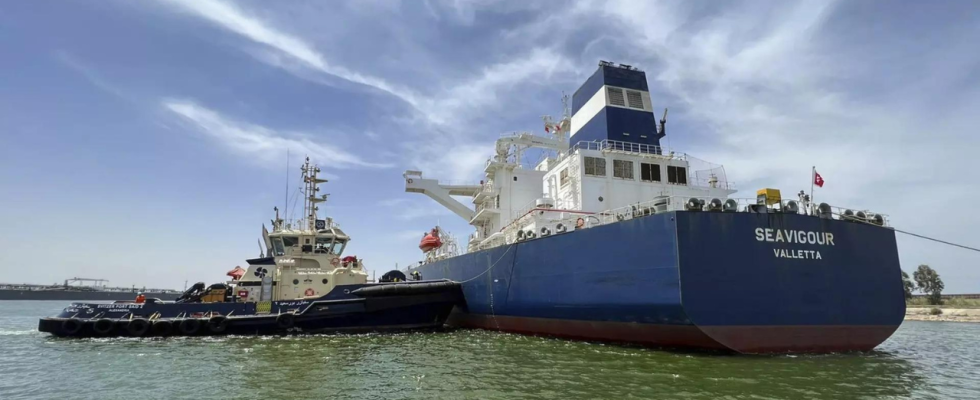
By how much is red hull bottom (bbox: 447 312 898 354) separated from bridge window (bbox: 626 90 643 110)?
8.60m

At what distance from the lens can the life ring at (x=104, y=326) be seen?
15.2 metres

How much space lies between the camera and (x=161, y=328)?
603 inches

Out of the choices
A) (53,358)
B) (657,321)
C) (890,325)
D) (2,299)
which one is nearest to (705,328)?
(657,321)

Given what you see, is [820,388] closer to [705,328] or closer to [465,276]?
[705,328]

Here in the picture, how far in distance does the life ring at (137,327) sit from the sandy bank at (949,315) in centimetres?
3815

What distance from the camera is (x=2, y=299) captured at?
69.4 m

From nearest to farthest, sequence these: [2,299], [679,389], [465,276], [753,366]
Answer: [679,389], [753,366], [465,276], [2,299]

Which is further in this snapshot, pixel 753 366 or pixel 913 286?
pixel 913 286

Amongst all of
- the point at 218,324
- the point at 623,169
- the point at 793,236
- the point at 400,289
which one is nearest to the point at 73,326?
the point at 218,324

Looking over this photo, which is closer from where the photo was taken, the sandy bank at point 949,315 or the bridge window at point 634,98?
the bridge window at point 634,98

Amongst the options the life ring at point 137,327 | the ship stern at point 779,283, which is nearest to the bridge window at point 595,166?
the ship stern at point 779,283

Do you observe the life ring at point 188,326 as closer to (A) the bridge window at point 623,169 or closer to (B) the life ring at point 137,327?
(B) the life ring at point 137,327

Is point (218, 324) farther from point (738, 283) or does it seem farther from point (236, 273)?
point (738, 283)

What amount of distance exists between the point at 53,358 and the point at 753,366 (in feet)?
49.3
